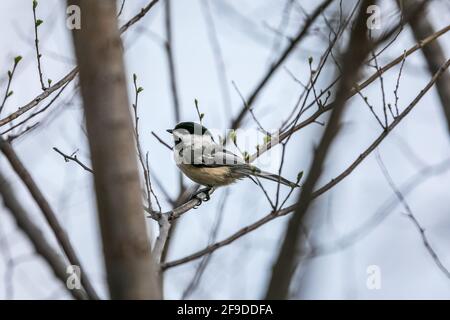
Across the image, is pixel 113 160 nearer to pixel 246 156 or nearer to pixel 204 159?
pixel 246 156

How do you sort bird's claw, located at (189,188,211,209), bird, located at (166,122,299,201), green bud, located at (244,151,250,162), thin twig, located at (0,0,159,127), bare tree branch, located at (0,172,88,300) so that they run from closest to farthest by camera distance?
1. bare tree branch, located at (0,172,88,300)
2. thin twig, located at (0,0,159,127)
3. green bud, located at (244,151,250,162)
4. bird's claw, located at (189,188,211,209)
5. bird, located at (166,122,299,201)

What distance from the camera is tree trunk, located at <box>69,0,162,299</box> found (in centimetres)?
132

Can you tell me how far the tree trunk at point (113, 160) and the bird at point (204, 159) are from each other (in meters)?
3.38

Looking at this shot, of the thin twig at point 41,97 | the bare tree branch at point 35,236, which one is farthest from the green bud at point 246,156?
the bare tree branch at point 35,236

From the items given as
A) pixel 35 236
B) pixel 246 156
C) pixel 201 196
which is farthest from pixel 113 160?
pixel 201 196

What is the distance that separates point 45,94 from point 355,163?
5.38 feet

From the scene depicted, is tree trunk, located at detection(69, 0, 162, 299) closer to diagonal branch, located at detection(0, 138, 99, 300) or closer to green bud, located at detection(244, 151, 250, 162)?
diagonal branch, located at detection(0, 138, 99, 300)

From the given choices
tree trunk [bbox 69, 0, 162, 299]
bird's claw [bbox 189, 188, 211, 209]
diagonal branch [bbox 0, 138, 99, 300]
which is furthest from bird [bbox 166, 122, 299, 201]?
tree trunk [bbox 69, 0, 162, 299]

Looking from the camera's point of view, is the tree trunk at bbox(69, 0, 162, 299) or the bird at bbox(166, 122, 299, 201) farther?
the bird at bbox(166, 122, 299, 201)

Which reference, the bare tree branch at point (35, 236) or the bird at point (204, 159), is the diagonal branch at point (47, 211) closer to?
the bare tree branch at point (35, 236)

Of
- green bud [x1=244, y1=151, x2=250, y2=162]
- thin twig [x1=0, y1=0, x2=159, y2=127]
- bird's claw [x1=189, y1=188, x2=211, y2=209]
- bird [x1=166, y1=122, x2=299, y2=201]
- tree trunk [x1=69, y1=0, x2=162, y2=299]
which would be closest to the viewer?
tree trunk [x1=69, y1=0, x2=162, y2=299]

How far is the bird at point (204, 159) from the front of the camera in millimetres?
5000

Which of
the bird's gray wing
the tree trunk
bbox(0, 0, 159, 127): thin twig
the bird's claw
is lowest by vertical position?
the tree trunk

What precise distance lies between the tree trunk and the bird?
3.38 m
